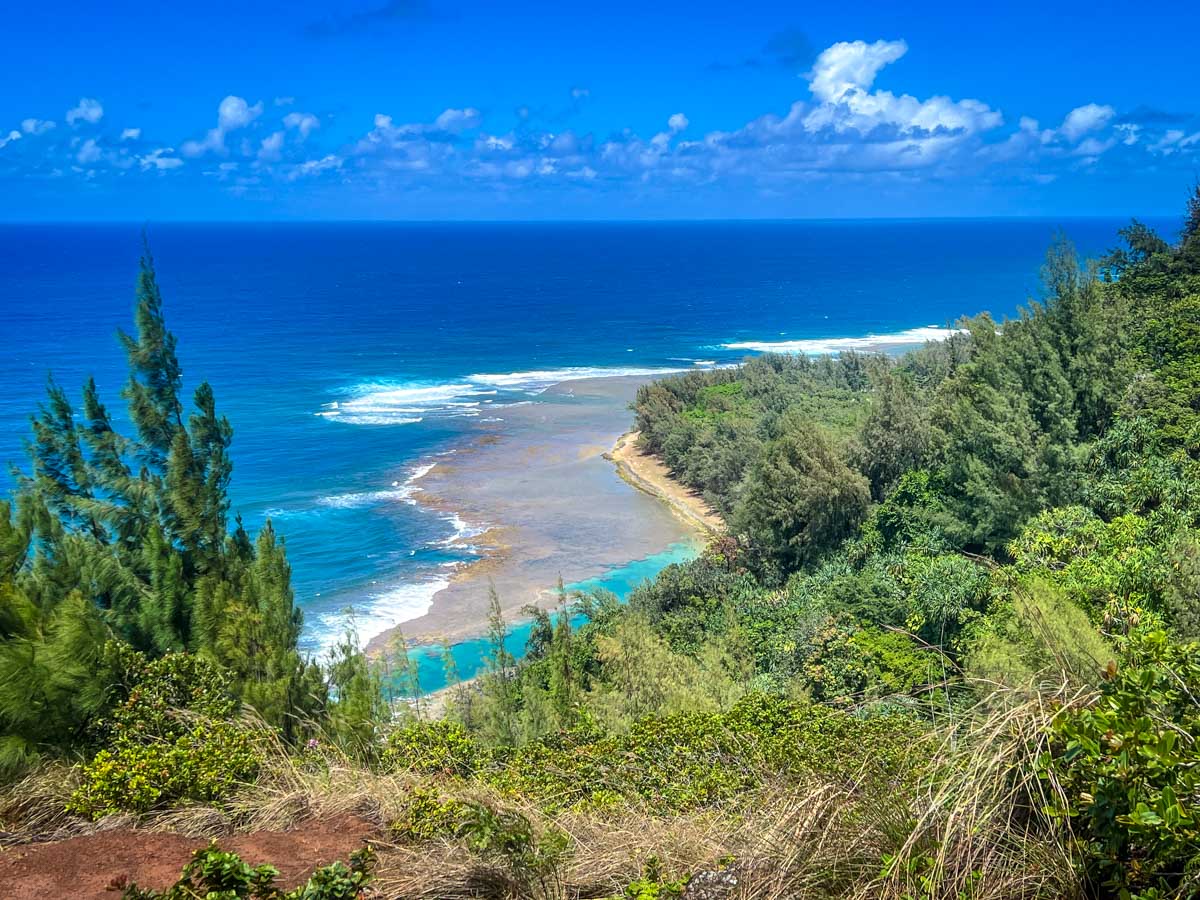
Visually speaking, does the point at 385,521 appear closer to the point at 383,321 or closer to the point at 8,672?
the point at 8,672

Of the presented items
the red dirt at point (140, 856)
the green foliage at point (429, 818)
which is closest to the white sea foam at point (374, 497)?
the red dirt at point (140, 856)

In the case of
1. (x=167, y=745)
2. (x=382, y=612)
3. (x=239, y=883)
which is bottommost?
(x=382, y=612)

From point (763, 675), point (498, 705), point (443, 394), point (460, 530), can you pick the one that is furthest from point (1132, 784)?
point (443, 394)

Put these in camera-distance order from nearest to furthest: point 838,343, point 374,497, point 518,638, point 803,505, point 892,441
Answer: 1. point 803,505
2. point 518,638
3. point 892,441
4. point 374,497
5. point 838,343

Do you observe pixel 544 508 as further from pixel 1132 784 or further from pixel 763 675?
pixel 1132 784

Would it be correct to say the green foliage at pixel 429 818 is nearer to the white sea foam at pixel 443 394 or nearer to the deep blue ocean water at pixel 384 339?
the deep blue ocean water at pixel 384 339

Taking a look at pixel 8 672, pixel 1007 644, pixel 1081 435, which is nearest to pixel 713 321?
pixel 1081 435
